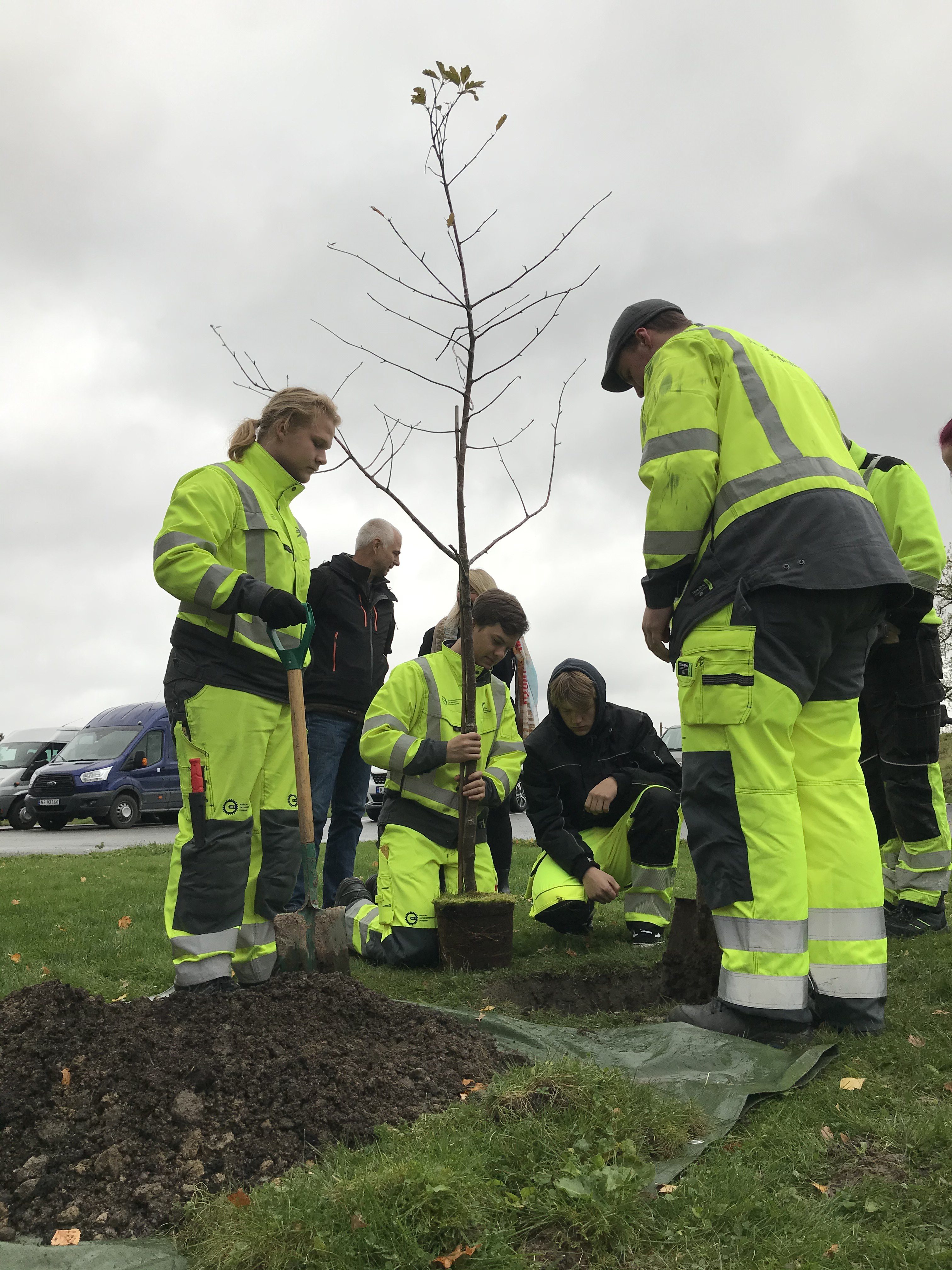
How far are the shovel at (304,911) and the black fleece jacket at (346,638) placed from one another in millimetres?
1716

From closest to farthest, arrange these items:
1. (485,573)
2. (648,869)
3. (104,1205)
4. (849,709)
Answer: (104,1205) → (849,709) → (648,869) → (485,573)

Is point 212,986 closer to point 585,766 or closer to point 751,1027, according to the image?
point 751,1027

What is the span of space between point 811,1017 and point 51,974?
3603mm

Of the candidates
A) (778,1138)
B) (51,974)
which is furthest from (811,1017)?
(51,974)

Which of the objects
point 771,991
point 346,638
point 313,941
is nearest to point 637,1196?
point 771,991

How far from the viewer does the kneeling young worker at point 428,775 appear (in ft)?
15.7

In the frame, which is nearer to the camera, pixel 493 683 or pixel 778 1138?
pixel 778 1138

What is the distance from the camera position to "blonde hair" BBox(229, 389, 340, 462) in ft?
13.7

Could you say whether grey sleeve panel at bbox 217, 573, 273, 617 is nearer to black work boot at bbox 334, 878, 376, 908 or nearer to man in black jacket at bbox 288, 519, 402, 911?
man in black jacket at bbox 288, 519, 402, 911

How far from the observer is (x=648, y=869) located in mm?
5160

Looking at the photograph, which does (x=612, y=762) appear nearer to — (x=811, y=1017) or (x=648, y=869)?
(x=648, y=869)

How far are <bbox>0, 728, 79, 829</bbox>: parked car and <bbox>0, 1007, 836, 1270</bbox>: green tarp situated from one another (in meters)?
20.5

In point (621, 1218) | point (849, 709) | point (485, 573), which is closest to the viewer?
point (621, 1218)

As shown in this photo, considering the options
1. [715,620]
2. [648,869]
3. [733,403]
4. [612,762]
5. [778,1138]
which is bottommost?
[778,1138]
